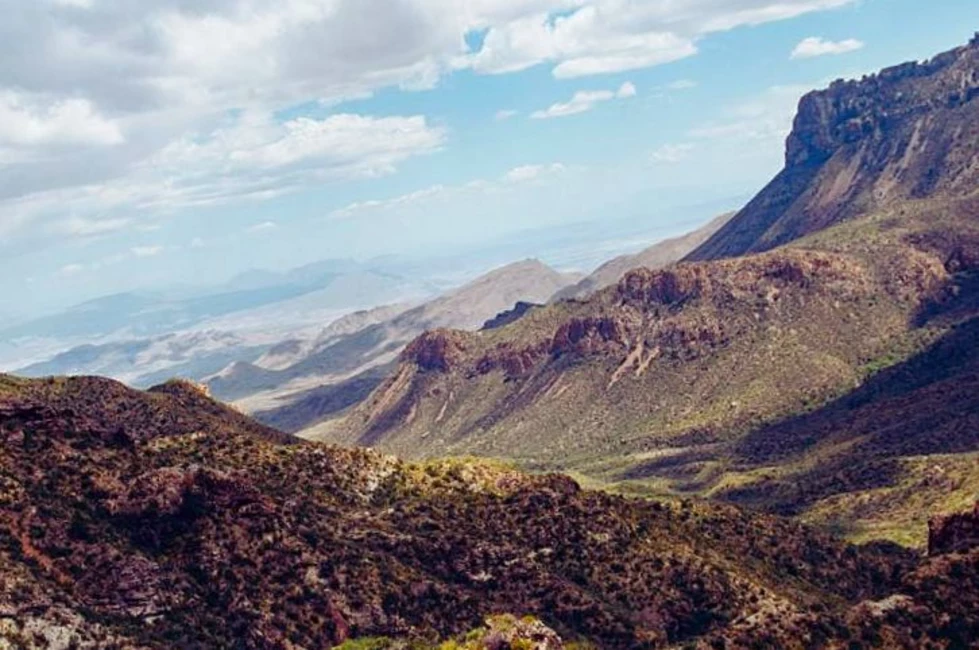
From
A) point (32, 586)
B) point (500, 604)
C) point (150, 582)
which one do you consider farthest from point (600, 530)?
point (32, 586)

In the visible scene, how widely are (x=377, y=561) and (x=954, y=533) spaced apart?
5621 cm

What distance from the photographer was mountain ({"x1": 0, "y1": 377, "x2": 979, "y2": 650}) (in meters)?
81.8

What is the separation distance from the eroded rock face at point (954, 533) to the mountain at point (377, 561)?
1.09ft

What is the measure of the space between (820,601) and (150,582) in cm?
6678

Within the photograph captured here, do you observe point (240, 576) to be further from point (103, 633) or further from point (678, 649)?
point (678, 649)

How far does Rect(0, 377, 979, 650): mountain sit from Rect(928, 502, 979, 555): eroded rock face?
1.09 ft

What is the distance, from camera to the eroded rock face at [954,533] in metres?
94.4

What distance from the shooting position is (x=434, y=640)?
284 feet

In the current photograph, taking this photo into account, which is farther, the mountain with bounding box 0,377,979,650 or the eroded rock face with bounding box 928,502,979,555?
the eroded rock face with bounding box 928,502,979,555

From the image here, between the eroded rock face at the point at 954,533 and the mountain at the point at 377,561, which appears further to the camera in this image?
the eroded rock face at the point at 954,533

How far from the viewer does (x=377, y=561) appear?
3807 inches

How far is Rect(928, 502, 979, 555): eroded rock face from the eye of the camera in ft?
310

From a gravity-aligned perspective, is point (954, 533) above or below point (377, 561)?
below

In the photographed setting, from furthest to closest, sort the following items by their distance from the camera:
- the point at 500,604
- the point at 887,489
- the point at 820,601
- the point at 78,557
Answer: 1. the point at 887,489
2. the point at 820,601
3. the point at 500,604
4. the point at 78,557
